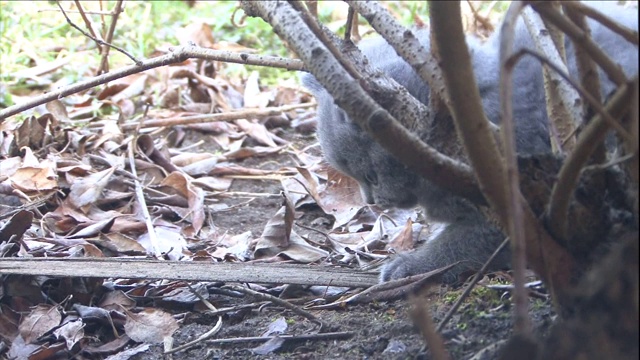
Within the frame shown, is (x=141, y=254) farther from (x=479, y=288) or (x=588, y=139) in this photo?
(x=588, y=139)

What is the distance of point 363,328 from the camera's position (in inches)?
91.3

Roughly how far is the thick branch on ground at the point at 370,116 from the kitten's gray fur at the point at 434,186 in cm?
101

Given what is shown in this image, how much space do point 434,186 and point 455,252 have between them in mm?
249

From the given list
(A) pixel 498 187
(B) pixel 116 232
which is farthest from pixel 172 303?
(A) pixel 498 187

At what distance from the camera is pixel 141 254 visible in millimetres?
3141

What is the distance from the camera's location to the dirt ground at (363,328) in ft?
6.36

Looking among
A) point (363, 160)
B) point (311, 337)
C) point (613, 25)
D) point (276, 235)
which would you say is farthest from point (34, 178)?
point (613, 25)

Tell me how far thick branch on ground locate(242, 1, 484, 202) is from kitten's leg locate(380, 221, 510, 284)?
1199 mm

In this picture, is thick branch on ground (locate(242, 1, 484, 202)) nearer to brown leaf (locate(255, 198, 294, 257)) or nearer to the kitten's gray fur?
the kitten's gray fur

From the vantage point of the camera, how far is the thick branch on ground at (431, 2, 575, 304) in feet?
4.60

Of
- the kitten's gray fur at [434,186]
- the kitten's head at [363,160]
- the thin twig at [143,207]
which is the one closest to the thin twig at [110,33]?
the thin twig at [143,207]

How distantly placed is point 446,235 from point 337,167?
2.21 feet

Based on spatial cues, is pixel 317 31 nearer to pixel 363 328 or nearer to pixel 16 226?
pixel 363 328

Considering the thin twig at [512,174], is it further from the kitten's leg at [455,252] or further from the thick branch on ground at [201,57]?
the kitten's leg at [455,252]
